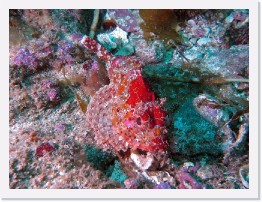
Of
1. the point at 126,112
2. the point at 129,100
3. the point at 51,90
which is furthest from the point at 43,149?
the point at 129,100

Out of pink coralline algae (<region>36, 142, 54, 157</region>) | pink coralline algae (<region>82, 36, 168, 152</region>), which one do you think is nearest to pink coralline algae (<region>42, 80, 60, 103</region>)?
pink coralline algae (<region>82, 36, 168, 152</region>)

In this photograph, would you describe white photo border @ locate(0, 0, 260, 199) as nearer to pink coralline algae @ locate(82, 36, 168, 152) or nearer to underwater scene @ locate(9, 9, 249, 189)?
underwater scene @ locate(9, 9, 249, 189)

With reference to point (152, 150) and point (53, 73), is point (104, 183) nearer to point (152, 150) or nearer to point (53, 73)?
point (152, 150)

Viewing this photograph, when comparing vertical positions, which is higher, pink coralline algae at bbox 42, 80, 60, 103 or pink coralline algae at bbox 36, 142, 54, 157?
pink coralline algae at bbox 42, 80, 60, 103

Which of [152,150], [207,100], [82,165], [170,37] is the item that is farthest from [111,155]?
[170,37]

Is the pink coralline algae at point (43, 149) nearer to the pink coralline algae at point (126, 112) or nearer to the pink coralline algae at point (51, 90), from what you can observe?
the pink coralline algae at point (126, 112)
